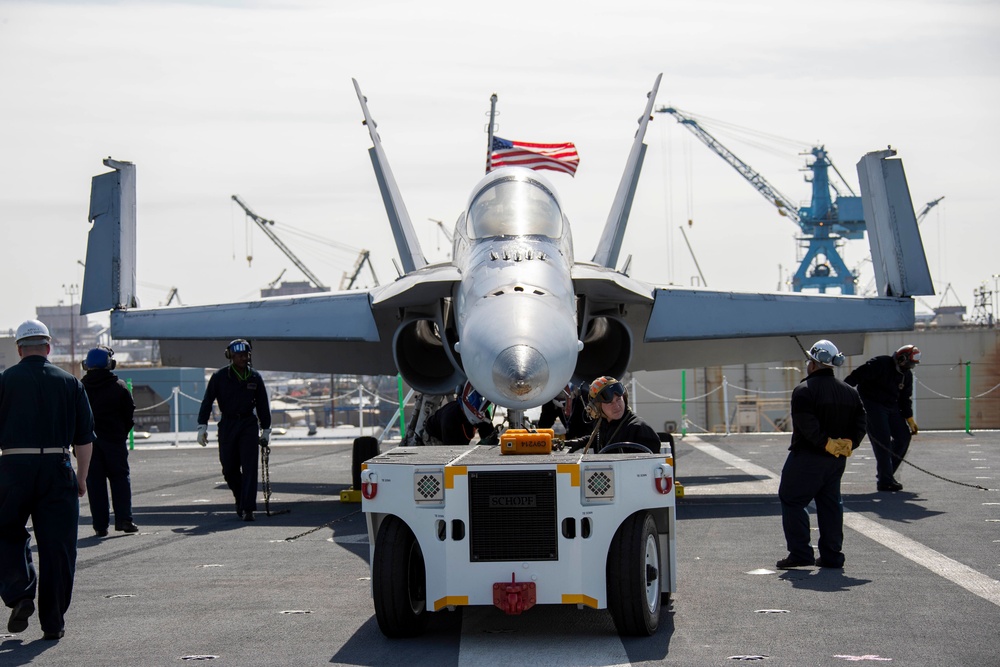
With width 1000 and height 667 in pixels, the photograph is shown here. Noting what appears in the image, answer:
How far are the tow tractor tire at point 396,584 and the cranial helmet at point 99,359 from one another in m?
5.77

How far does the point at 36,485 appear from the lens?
720 cm

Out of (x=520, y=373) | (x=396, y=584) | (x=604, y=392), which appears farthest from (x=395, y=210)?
(x=396, y=584)

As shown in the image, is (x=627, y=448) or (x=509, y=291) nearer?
(x=627, y=448)

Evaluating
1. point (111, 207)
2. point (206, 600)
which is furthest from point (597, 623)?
point (111, 207)

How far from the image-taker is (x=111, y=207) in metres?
14.3

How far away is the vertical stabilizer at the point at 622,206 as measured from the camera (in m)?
15.5

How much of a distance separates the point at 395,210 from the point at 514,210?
14.2ft

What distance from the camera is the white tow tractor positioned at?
6613 millimetres

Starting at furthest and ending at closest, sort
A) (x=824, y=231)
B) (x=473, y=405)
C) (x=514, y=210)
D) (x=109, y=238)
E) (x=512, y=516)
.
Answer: (x=824, y=231) → (x=109, y=238) → (x=514, y=210) → (x=473, y=405) → (x=512, y=516)

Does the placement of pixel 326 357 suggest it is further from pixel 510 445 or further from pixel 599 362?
pixel 510 445

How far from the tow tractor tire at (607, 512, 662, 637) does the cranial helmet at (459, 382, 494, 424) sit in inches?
187

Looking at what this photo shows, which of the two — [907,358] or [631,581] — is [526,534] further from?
[907,358]

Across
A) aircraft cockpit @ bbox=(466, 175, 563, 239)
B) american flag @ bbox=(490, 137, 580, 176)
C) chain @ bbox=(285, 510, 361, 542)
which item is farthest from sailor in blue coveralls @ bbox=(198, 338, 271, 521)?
american flag @ bbox=(490, 137, 580, 176)

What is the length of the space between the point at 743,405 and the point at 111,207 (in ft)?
142
